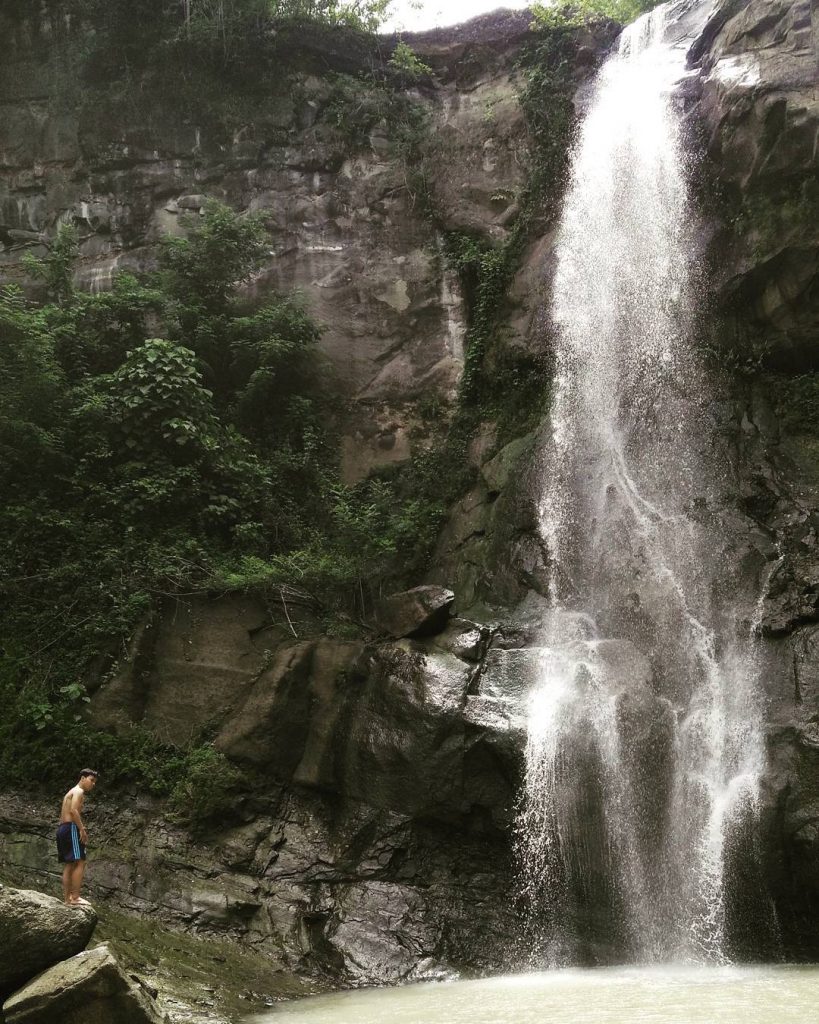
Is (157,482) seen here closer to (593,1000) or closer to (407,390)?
(407,390)

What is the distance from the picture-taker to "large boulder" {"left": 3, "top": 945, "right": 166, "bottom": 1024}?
6.04 meters

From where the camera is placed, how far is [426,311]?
1855cm

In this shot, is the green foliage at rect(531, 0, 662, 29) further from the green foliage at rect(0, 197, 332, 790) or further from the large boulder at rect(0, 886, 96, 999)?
the large boulder at rect(0, 886, 96, 999)

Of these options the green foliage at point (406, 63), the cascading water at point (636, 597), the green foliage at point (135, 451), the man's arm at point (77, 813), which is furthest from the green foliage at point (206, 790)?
the green foliage at point (406, 63)

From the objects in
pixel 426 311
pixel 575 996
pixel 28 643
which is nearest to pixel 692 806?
pixel 575 996

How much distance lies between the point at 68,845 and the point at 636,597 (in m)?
7.72

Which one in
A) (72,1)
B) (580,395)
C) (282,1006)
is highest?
(72,1)

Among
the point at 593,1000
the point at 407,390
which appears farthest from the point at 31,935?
the point at 407,390

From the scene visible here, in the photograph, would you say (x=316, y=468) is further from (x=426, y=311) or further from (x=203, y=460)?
(x=426, y=311)

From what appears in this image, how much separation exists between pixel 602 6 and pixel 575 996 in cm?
2274

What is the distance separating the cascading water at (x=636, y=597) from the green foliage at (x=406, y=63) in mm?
5257

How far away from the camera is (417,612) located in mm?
11977

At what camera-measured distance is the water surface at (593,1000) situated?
6.33m

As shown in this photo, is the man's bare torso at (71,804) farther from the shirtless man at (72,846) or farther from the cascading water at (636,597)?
the cascading water at (636,597)
